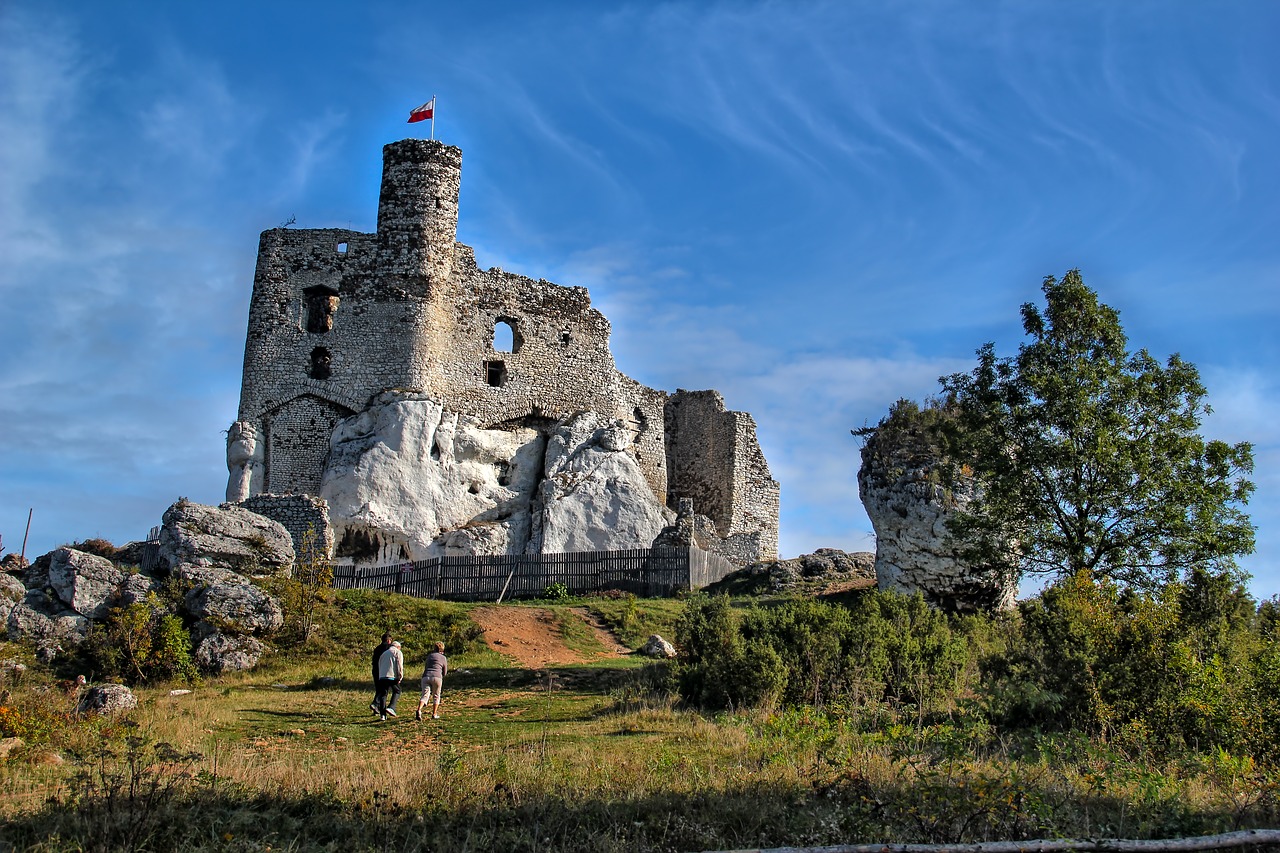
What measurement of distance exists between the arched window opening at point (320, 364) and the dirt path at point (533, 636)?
1202 cm

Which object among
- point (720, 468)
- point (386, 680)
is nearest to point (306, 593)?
point (386, 680)

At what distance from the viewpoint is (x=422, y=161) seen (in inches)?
1288

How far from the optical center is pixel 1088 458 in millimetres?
17000

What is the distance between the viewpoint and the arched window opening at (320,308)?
105 feet

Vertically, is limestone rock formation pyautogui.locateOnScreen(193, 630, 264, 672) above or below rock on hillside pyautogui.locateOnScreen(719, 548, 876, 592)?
below

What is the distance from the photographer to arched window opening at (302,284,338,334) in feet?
105

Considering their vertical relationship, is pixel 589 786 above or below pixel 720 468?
below

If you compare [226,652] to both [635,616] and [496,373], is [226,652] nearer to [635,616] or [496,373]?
[635,616]

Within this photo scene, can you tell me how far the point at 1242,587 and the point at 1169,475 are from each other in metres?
1.93

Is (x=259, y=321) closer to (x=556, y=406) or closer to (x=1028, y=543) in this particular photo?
(x=556, y=406)

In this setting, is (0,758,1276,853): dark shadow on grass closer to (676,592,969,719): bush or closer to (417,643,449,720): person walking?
(676,592,969,719): bush

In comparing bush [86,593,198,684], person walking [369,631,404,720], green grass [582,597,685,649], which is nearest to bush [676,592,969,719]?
person walking [369,631,404,720]

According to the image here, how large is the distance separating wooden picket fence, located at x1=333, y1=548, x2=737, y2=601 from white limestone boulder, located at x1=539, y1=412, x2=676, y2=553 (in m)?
2.93

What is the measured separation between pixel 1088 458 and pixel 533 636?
10202 millimetres
